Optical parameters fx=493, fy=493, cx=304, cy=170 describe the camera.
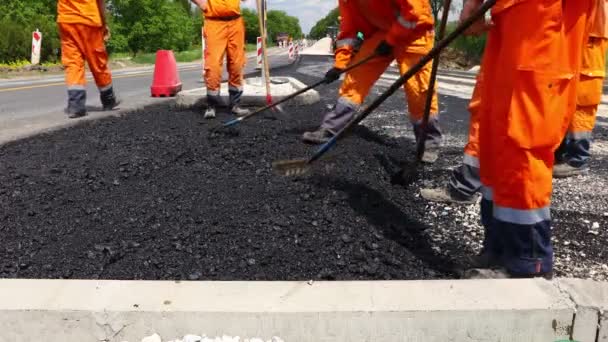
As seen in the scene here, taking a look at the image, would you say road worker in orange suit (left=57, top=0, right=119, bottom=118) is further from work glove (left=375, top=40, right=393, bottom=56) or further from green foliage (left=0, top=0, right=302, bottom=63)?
green foliage (left=0, top=0, right=302, bottom=63)

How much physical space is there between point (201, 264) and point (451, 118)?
463 centimetres

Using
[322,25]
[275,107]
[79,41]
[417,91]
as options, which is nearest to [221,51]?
[275,107]

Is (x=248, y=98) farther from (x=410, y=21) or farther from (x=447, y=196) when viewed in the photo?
(x=447, y=196)

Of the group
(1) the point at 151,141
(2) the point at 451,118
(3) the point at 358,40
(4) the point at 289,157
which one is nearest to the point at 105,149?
(1) the point at 151,141

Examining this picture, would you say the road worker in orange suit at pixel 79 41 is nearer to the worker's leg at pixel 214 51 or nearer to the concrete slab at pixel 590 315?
the worker's leg at pixel 214 51

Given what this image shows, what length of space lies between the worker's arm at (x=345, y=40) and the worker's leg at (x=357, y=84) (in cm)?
14

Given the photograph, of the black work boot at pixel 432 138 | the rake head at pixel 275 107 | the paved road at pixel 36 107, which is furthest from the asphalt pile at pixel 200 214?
A: the rake head at pixel 275 107

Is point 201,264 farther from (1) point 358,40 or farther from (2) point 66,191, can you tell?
(1) point 358,40

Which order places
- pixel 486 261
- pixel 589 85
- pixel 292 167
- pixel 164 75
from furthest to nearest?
pixel 164 75
pixel 589 85
pixel 292 167
pixel 486 261

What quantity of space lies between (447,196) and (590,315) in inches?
56.5

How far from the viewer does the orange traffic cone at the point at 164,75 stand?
7594mm

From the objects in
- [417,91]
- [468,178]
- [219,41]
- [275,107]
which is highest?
[219,41]

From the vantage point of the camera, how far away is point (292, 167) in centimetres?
291

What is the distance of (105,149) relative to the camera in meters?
3.70
